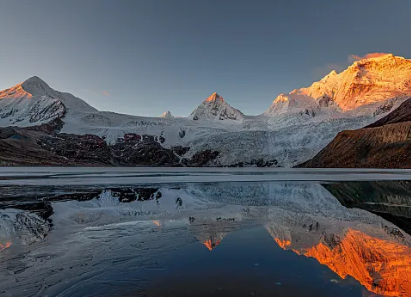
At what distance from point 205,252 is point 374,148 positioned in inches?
4412

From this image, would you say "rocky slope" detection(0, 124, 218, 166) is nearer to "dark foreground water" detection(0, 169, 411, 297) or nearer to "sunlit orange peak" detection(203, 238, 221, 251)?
"dark foreground water" detection(0, 169, 411, 297)

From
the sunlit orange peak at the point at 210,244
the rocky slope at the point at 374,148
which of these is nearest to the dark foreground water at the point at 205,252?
the sunlit orange peak at the point at 210,244

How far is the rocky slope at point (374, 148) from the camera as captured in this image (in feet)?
306

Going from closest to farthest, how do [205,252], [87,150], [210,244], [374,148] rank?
1. [205,252]
2. [210,244]
3. [374,148]
4. [87,150]

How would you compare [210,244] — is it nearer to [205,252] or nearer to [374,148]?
[205,252]

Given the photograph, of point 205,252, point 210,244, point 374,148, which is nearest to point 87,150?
point 374,148

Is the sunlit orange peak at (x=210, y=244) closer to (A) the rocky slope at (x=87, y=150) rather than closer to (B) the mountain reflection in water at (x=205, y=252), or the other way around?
(B) the mountain reflection in water at (x=205, y=252)

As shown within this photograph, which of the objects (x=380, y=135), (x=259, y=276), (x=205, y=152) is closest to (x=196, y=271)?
(x=259, y=276)

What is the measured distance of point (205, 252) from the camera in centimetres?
939

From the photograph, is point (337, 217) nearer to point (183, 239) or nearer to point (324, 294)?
point (183, 239)

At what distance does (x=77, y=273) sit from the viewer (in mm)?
7414

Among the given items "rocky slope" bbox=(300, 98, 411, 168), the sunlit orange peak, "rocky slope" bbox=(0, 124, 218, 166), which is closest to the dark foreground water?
the sunlit orange peak

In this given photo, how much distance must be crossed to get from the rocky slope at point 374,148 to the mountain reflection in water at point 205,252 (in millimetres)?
90742

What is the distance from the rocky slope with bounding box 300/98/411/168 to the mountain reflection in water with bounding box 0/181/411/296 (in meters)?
90.7
